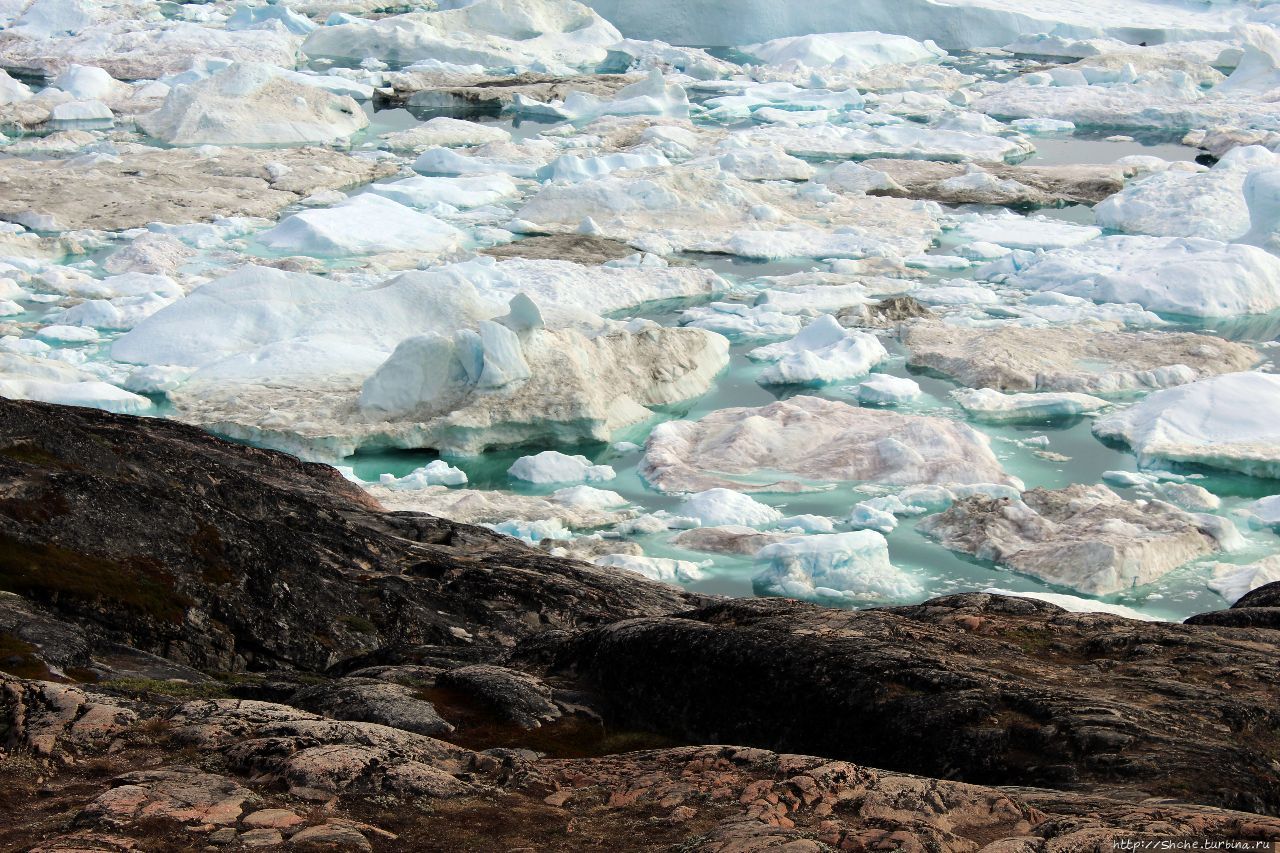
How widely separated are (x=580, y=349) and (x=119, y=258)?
752cm

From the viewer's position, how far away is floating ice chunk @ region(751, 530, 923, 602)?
9297 millimetres

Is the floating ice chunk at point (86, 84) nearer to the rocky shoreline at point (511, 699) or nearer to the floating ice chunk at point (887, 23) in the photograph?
the floating ice chunk at point (887, 23)

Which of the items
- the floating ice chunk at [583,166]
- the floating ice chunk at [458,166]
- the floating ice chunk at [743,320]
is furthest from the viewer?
the floating ice chunk at [458,166]

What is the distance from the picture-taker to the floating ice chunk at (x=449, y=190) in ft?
69.1

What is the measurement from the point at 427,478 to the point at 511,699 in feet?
21.7

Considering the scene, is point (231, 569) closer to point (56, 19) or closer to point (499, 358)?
point (499, 358)

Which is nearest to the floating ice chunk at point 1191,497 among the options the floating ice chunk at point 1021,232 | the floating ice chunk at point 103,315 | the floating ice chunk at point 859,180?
the floating ice chunk at point 1021,232

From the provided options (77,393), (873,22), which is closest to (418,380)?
(77,393)

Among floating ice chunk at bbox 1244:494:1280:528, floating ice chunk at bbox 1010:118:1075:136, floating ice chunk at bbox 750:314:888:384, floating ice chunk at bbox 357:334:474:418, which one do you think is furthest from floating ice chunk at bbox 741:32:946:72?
floating ice chunk at bbox 1244:494:1280:528

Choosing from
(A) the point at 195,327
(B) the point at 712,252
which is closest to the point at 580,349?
(A) the point at 195,327

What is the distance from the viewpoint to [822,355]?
47.4 ft

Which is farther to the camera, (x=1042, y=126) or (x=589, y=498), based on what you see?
(x=1042, y=126)

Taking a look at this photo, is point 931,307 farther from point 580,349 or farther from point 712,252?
point 580,349

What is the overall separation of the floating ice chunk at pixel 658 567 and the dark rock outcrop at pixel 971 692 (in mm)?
3758
